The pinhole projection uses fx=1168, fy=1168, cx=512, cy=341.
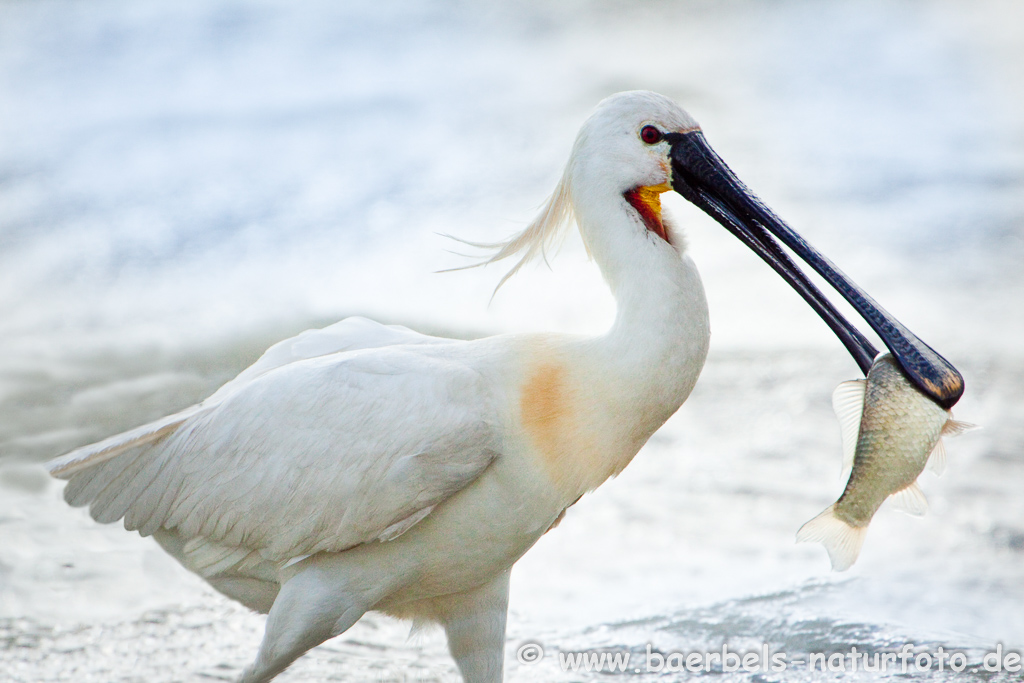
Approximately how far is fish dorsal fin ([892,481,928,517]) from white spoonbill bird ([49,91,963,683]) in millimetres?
308

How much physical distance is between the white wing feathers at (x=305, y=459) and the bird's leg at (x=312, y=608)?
80mm

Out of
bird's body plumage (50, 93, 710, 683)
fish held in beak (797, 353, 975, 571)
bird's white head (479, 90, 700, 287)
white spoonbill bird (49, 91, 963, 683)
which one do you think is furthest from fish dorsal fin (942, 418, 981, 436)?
bird's white head (479, 90, 700, 287)

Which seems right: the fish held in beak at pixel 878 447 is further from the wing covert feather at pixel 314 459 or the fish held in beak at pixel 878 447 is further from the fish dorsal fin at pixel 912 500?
the wing covert feather at pixel 314 459

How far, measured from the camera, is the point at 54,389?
6109mm

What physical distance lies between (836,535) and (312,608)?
4.40 feet

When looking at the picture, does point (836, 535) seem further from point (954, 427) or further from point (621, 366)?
point (621, 366)

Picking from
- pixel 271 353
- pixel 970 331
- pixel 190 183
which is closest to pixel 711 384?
pixel 970 331

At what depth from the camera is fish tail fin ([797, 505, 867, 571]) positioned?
2.77 metres

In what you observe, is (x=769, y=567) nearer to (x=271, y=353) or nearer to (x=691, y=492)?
(x=691, y=492)

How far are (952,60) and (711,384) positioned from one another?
21.9 feet

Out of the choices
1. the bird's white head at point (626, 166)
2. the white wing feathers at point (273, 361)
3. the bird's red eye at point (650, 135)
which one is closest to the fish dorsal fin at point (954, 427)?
the bird's white head at point (626, 166)

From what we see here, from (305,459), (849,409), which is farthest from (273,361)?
(849,409)

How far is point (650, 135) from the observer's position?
118 inches

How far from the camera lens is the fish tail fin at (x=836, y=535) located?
2.77 metres
